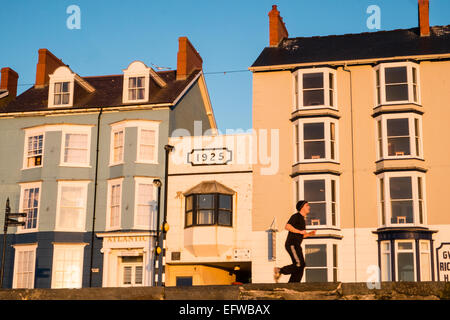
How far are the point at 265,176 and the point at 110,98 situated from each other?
1009 centimetres

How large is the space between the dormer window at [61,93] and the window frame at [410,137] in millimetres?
16706

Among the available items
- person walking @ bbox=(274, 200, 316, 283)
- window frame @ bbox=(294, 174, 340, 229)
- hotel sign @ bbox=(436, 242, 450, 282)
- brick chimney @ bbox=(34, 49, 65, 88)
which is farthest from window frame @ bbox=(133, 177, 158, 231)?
person walking @ bbox=(274, 200, 316, 283)

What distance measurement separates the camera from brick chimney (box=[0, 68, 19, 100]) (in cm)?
3912

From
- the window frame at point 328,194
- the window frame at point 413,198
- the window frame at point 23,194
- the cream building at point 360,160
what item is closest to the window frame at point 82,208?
the window frame at point 23,194

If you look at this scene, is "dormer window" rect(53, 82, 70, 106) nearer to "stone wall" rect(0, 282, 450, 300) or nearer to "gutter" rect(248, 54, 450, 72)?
"gutter" rect(248, 54, 450, 72)

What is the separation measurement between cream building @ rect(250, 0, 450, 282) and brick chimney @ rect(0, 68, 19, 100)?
15.6 meters

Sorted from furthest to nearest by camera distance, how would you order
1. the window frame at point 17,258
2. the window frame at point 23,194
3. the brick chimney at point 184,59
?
1. the brick chimney at point 184,59
2. the window frame at point 23,194
3. the window frame at point 17,258

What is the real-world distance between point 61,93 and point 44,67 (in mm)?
3976

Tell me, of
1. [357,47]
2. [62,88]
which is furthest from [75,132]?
[357,47]

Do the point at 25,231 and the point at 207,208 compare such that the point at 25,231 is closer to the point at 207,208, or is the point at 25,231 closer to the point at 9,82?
the point at 207,208

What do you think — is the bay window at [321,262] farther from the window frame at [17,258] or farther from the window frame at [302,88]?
the window frame at [17,258]

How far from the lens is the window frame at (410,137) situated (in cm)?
3041
